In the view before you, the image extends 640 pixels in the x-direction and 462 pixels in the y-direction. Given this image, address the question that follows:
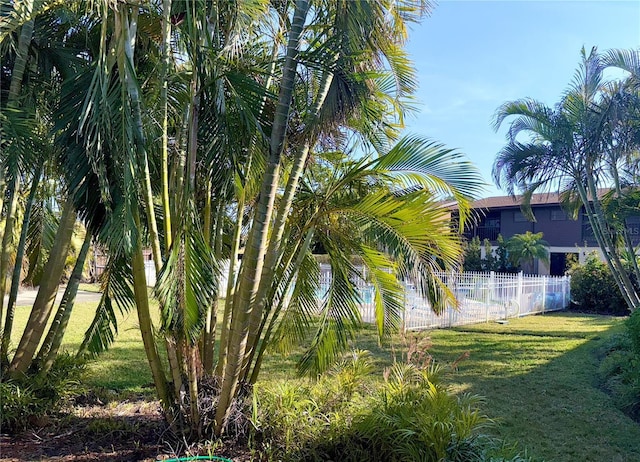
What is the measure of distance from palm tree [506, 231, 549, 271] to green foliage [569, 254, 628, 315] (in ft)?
17.6

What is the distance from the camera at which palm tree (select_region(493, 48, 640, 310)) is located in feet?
31.4

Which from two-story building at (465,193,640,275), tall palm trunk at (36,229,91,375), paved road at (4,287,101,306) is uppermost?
two-story building at (465,193,640,275)

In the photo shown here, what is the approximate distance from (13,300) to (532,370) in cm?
790

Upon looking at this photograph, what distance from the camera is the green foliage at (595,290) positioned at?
1841cm

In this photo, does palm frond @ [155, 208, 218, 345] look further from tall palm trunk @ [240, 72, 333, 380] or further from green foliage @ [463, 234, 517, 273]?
green foliage @ [463, 234, 517, 273]

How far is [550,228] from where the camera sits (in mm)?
29047

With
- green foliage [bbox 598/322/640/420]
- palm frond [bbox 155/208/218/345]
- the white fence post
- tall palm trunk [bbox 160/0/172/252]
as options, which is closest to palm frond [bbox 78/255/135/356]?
tall palm trunk [bbox 160/0/172/252]

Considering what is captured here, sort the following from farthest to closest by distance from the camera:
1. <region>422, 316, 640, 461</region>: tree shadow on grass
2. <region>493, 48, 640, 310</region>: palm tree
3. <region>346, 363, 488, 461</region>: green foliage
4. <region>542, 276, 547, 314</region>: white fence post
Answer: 1. <region>542, 276, 547, 314</region>: white fence post
2. <region>493, 48, 640, 310</region>: palm tree
3. <region>422, 316, 640, 461</region>: tree shadow on grass
4. <region>346, 363, 488, 461</region>: green foliage

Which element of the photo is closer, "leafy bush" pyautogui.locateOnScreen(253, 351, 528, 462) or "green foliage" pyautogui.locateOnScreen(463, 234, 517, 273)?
"leafy bush" pyautogui.locateOnScreen(253, 351, 528, 462)

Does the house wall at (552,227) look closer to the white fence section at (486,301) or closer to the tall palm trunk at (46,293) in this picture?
the white fence section at (486,301)

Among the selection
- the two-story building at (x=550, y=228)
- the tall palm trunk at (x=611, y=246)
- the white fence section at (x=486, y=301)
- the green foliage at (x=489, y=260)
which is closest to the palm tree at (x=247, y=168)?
the white fence section at (x=486, y=301)

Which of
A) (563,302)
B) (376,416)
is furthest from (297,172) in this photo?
(563,302)

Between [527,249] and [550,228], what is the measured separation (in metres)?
4.68

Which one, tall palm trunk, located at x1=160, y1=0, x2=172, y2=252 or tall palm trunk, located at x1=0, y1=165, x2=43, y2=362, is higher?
tall palm trunk, located at x1=160, y1=0, x2=172, y2=252
